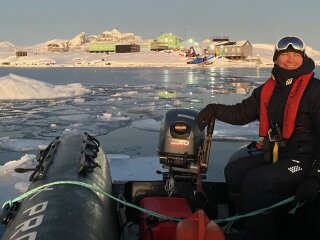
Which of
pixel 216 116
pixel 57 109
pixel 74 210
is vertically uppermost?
pixel 216 116

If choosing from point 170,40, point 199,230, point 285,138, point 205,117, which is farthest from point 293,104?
point 170,40

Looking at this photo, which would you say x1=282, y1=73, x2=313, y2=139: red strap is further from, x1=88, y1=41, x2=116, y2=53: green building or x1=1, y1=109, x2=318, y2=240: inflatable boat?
x1=88, y1=41, x2=116, y2=53: green building

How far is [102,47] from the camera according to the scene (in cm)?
14812

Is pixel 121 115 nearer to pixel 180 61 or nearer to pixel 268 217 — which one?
pixel 268 217

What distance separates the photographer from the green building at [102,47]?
14650cm

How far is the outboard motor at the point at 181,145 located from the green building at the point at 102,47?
14546 cm

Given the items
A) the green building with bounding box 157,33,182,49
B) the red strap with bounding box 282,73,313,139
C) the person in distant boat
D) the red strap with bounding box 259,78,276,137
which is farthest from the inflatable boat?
the green building with bounding box 157,33,182,49

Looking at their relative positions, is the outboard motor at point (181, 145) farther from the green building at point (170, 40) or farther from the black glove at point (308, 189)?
the green building at point (170, 40)

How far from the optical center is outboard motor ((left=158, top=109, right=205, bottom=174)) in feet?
12.1

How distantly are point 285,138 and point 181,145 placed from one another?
3.33ft

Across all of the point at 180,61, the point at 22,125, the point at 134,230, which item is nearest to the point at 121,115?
the point at 22,125

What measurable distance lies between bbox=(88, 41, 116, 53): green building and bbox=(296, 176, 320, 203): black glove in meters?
147

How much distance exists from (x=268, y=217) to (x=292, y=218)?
0.33m

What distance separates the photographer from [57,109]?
13.4 m
